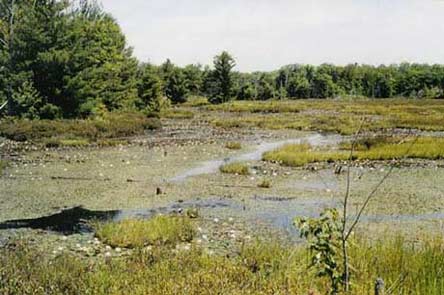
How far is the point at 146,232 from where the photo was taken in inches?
452

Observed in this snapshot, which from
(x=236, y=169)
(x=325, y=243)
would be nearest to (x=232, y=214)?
(x=236, y=169)

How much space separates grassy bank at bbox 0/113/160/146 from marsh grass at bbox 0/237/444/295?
24.1 metres

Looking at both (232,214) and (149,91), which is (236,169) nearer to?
(232,214)

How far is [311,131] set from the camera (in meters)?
43.1

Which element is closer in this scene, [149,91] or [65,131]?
→ [65,131]

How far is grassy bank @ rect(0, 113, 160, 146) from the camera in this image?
3341 centimetres

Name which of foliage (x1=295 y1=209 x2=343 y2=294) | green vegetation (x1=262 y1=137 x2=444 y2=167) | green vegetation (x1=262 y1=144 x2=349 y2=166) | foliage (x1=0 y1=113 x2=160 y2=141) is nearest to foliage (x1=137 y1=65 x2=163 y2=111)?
foliage (x1=0 y1=113 x2=160 y2=141)

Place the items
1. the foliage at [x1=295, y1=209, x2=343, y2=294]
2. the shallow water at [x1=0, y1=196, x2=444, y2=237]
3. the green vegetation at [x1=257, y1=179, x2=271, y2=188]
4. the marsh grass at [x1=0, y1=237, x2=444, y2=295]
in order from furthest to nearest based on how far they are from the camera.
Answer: the green vegetation at [x1=257, y1=179, x2=271, y2=188], the shallow water at [x1=0, y1=196, x2=444, y2=237], the marsh grass at [x1=0, y1=237, x2=444, y2=295], the foliage at [x1=295, y1=209, x2=343, y2=294]

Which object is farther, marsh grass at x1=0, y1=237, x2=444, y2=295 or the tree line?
the tree line

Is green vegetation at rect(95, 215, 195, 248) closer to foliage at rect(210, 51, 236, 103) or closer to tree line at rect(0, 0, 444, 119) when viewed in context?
tree line at rect(0, 0, 444, 119)

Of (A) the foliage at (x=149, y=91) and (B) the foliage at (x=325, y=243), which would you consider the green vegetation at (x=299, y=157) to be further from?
(A) the foliage at (x=149, y=91)

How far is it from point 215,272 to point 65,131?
97.3ft

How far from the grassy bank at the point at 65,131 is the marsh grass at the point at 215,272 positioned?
2413 centimetres

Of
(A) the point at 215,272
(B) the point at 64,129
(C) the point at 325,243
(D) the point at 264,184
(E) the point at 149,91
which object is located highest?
(E) the point at 149,91
